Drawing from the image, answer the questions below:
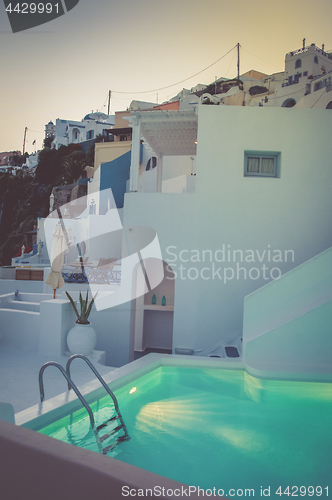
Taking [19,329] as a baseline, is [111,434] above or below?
below

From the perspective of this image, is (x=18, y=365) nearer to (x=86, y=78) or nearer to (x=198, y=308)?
(x=198, y=308)

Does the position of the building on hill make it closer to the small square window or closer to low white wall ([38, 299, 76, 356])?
the small square window

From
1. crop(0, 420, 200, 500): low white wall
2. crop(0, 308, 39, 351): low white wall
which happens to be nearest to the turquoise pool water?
crop(0, 420, 200, 500): low white wall

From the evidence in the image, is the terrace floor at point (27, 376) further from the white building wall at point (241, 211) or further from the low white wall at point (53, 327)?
the white building wall at point (241, 211)

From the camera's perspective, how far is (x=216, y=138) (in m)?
9.73

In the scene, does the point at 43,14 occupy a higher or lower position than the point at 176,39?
lower

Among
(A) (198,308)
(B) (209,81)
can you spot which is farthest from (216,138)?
(B) (209,81)

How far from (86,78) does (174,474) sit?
46.5ft

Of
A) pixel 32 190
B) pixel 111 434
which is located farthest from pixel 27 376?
pixel 32 190

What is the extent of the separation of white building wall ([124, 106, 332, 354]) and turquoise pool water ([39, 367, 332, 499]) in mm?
2938

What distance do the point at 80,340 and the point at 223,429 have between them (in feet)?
10.3

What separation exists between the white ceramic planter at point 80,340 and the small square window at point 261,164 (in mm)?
6143

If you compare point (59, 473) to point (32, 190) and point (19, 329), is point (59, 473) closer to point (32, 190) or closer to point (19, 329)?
point (19, 329)

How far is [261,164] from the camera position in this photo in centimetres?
1000
